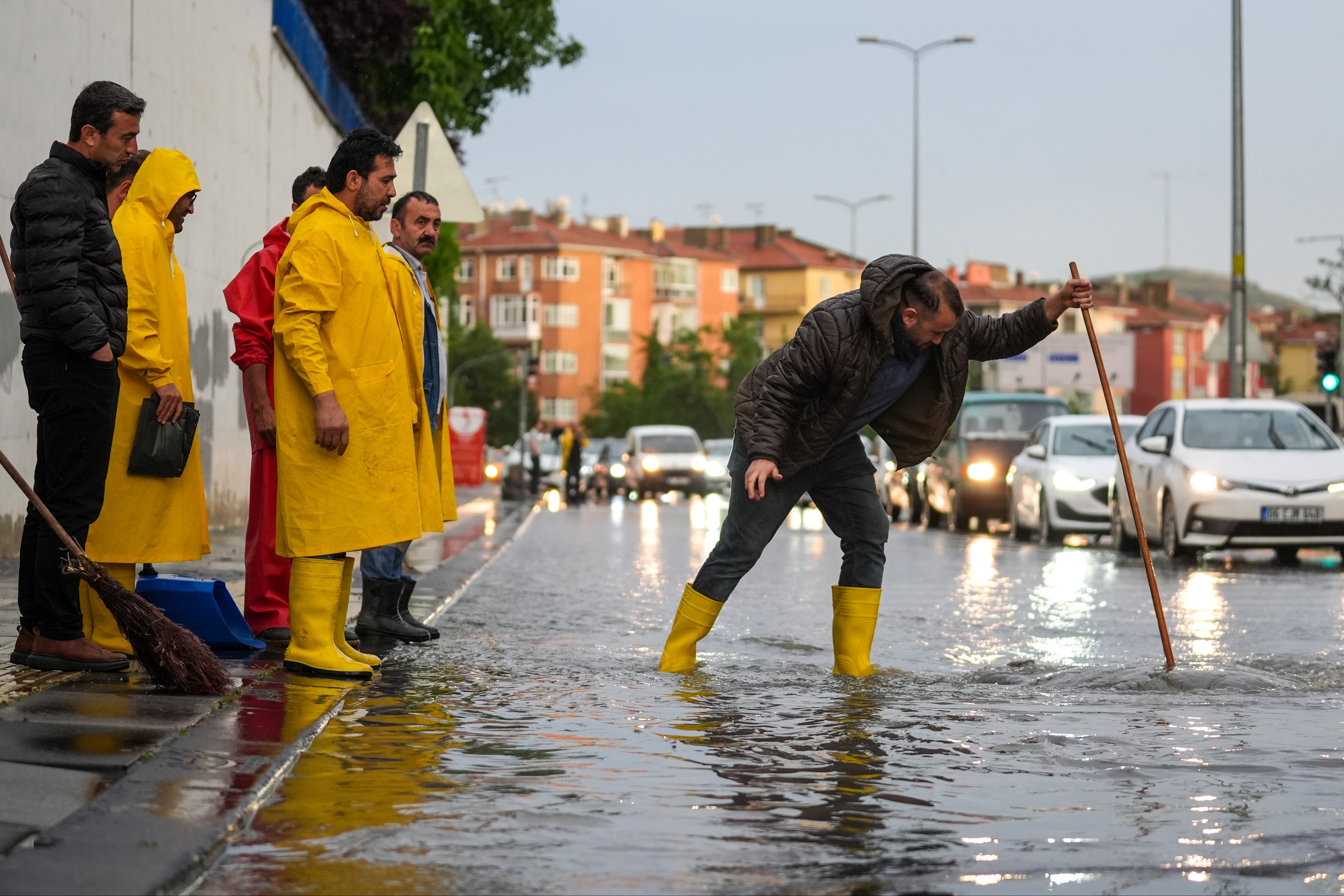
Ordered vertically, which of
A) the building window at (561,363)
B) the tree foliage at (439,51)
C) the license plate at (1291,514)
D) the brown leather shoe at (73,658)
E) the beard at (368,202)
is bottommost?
the brown leather shoe at (73,658)

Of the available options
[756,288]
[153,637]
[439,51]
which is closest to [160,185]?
[153,637]

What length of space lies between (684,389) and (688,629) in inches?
4036

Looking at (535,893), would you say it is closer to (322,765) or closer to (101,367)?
(322,765)

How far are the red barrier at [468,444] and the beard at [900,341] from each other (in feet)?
137

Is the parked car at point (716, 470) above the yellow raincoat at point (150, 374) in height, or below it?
below

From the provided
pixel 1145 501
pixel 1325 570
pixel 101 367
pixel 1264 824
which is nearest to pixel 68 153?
pixel 101 367

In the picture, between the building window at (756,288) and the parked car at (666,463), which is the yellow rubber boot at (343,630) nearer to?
the parked car at (666,463)

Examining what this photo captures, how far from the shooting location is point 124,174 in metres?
7.86

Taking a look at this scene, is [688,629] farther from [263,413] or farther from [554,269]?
[554,269]

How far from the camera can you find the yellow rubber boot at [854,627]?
8.09 metres

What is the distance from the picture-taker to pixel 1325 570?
659 inches

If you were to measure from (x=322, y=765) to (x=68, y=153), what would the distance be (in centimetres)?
269

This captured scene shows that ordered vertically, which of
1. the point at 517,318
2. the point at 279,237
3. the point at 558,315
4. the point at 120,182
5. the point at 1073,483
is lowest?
the point at 1073,483

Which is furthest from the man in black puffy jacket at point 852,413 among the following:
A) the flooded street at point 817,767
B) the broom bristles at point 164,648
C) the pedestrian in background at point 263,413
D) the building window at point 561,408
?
the building window at point 561,408
